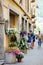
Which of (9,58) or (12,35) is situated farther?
(12,35)

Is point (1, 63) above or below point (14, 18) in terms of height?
below

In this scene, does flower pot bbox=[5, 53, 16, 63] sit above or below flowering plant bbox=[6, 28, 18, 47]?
below

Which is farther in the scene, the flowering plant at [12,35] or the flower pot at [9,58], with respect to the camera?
the flowering plant at [12,35]

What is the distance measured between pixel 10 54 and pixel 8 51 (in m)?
0.23

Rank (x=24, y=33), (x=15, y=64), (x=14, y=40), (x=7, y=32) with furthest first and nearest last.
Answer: (x=24, y=33) → (x=14, y=40) → (x=7, y=32) → (x=15, y=64)

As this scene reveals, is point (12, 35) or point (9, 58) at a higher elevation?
point (12, 35)

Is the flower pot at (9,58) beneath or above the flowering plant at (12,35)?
beneath

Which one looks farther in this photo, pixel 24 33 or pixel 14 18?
pixel 14 18

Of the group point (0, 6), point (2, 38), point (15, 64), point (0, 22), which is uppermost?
point (0, 6)

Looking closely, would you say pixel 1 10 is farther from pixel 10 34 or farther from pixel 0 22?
pixel 10 34

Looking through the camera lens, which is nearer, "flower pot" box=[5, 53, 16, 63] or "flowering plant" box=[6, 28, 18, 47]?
"flower pot" box=[5, 53, 16, 63]

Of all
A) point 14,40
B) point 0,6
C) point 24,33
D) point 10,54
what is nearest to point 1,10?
point 0,6

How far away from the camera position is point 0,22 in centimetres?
1292

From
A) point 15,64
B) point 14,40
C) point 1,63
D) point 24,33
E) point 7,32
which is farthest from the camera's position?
point 24,33
